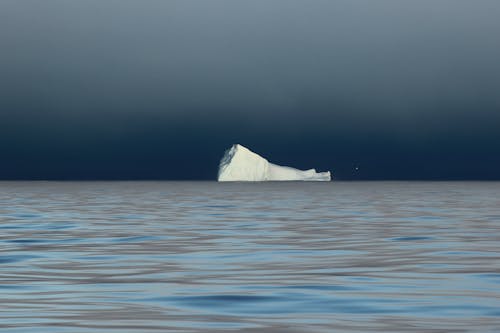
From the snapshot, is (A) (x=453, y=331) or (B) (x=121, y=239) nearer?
(A) (x=453, y=331)

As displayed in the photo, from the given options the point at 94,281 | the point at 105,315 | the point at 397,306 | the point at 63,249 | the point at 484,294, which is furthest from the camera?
the point at 63,249

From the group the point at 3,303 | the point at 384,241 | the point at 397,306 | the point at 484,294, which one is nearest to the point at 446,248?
the point at 384,241

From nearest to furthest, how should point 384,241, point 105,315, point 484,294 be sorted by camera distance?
A: point 105,315 → point 484,294 → point 384,241

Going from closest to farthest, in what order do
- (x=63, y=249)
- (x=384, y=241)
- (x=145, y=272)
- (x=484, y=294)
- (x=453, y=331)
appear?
(x=453, y=331) → (x=484, y=294) → (x=145, y=272) → (x=63, y=249) → (x=384, y=241)

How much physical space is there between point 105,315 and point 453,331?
4.72m

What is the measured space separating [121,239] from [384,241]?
7685 millimetres

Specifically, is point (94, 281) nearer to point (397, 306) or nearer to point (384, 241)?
point (397, 306)

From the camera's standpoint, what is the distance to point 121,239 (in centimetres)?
3244

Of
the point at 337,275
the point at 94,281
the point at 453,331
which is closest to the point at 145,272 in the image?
the point at 94,281

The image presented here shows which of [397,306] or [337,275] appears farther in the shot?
[337,275]

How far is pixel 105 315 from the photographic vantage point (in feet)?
49.3

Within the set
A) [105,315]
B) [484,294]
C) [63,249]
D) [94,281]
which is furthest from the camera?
[63,249]

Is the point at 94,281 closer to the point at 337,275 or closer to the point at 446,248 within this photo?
the point at 337,275

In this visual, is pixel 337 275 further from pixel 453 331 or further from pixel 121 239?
pixel 121 239
